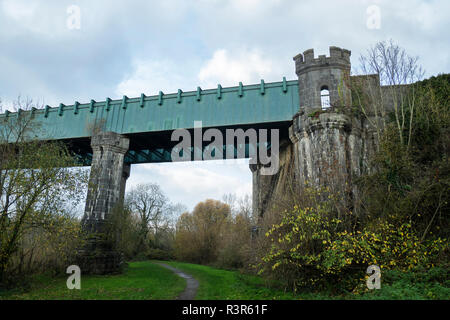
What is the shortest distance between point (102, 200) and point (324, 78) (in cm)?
1598

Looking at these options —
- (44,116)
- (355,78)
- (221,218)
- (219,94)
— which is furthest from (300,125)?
(221,218)

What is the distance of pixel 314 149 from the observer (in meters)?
15.7

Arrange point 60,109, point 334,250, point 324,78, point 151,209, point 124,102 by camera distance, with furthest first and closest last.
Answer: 1. point 151,209
2. point 60,109
3. point 124,102
4. point 324,78
5. point 334,250

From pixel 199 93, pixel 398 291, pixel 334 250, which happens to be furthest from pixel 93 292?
pixel 199 93

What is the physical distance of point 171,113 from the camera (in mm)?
19812

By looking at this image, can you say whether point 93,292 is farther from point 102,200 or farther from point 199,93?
point 199,93

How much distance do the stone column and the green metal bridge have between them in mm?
1199

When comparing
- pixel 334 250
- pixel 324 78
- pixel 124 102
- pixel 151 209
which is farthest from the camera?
pixel 151 209

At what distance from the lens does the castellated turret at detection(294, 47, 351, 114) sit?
17203mm

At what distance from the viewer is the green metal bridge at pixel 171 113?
18.5 metres
